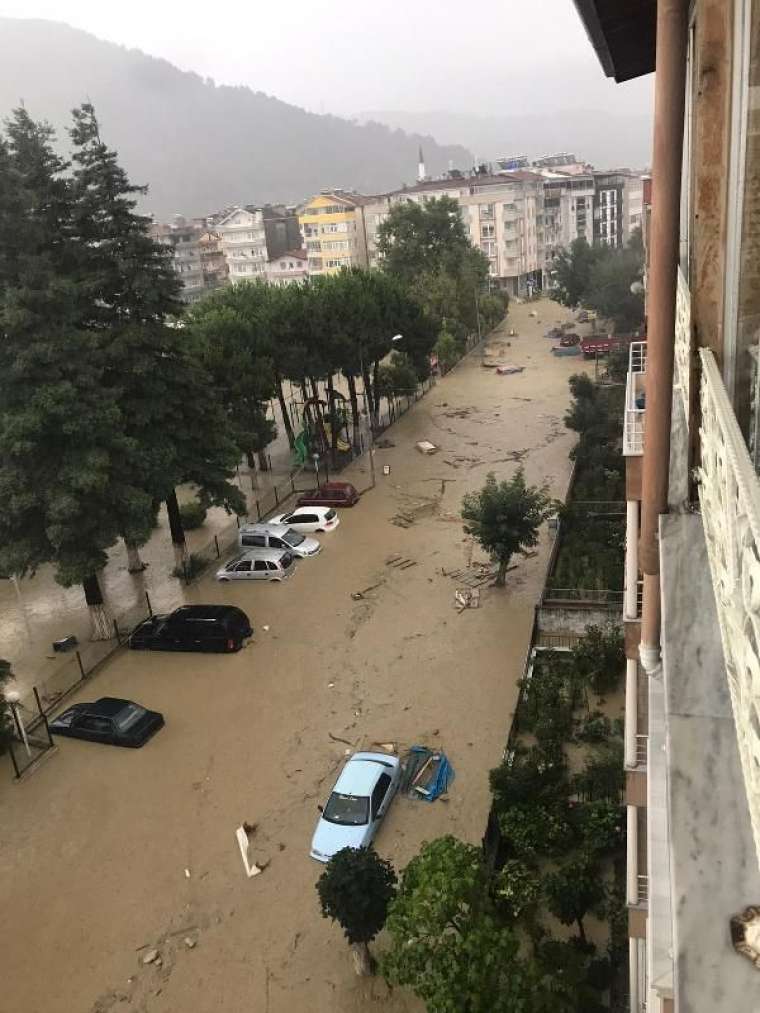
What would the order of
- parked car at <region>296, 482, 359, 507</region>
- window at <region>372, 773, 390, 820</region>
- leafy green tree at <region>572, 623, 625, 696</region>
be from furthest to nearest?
1. parked car at <region>296, 482, 359, 507</region>
2. leafy green tree at <region>572, 623, 625, 696</region>
3. window at <region>372, 773, 390, 820</region>

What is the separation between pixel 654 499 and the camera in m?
3.99

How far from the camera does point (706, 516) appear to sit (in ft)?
10.8

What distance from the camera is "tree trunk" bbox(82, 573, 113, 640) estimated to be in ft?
57.9

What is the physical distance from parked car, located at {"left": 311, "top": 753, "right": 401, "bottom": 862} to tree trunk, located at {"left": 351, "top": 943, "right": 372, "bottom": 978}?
167cm

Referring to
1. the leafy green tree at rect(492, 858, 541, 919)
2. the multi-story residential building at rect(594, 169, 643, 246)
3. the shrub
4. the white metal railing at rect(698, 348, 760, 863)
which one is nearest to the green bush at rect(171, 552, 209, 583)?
the shrub

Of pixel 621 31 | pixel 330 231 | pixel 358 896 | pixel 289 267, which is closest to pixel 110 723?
pixel 358 896

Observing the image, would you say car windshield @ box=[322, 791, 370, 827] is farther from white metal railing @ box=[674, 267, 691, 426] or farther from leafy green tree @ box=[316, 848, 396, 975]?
white metal railing @ box=[674, 267, 691, 426]

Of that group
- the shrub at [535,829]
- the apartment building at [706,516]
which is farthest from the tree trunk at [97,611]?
the apartment building at [706,516]

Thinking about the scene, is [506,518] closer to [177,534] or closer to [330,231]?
[177,534]

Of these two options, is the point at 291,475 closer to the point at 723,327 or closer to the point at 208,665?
the point at 208,665

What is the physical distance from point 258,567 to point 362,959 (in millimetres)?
12080

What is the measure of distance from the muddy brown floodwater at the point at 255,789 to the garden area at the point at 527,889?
95 cm

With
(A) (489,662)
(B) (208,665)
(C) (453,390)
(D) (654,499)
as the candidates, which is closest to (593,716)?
(A) (489,662)

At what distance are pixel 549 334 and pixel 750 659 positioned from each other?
53115 mm
